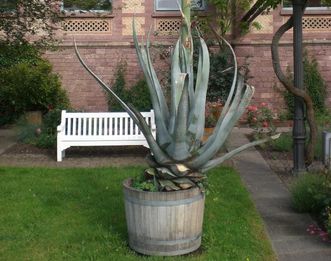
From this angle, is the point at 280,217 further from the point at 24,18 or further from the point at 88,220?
the point at 24,18

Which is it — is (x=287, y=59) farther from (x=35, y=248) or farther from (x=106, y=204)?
(x=35, y=248)

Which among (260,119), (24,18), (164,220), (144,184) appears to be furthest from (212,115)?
(164,220)

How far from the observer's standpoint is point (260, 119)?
1283cm

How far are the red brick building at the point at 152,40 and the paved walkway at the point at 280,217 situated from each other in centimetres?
651

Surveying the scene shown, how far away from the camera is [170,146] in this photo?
15.6 ft

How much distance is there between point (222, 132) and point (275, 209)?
1.99 m

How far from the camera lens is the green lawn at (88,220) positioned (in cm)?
486

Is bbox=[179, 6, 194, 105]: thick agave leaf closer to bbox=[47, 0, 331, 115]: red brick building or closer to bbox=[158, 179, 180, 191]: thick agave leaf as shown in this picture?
bbox=[158, 179, 180, 191]: thick agave leaf

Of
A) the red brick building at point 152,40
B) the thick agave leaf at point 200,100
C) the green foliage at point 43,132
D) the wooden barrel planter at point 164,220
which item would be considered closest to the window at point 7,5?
the green foliage at point 43,132

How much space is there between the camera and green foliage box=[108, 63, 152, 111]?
13836 mm

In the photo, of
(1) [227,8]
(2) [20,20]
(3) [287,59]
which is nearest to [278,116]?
(3) [287,59]

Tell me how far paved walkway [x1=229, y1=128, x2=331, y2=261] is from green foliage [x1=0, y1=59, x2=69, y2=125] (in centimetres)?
634

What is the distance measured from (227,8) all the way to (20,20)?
7.23m

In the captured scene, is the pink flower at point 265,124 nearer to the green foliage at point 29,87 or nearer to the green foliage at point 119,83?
the green foliage at point 119,83
